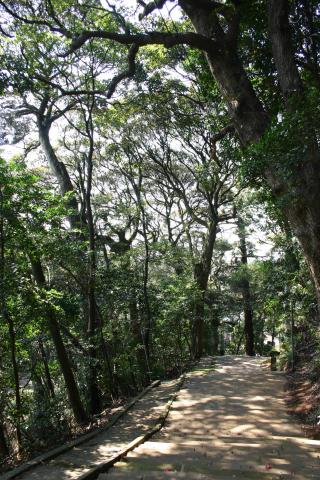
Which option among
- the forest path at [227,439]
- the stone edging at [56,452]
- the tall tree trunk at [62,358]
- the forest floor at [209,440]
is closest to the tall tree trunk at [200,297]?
the forest path at [227,439]

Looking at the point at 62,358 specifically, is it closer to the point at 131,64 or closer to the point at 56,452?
the point at 56,452

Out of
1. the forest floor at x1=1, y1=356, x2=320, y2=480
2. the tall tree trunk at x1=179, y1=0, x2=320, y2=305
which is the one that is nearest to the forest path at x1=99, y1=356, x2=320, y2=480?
the forest floor at x1=1, y1=356, x2=320, y2=480

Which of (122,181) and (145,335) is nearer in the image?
(145,335)

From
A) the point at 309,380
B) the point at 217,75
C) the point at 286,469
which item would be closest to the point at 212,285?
the point at 309,380

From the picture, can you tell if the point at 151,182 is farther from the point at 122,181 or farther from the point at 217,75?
the point at 217,75

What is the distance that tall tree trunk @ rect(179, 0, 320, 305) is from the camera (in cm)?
514

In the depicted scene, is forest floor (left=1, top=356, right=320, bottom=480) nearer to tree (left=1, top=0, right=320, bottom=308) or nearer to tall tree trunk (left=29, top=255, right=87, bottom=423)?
tall tree trunk (left=29, top=255, right=87, bottom=423)

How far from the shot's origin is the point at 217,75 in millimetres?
6629

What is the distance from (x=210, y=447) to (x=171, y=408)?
3201 mm

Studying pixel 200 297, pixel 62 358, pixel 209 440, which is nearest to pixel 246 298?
pixel 200 297

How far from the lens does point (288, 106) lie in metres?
4.96

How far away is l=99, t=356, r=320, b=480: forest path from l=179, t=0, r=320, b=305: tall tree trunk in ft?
7.37

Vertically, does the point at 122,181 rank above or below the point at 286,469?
above

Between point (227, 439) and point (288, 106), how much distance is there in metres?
4.63
